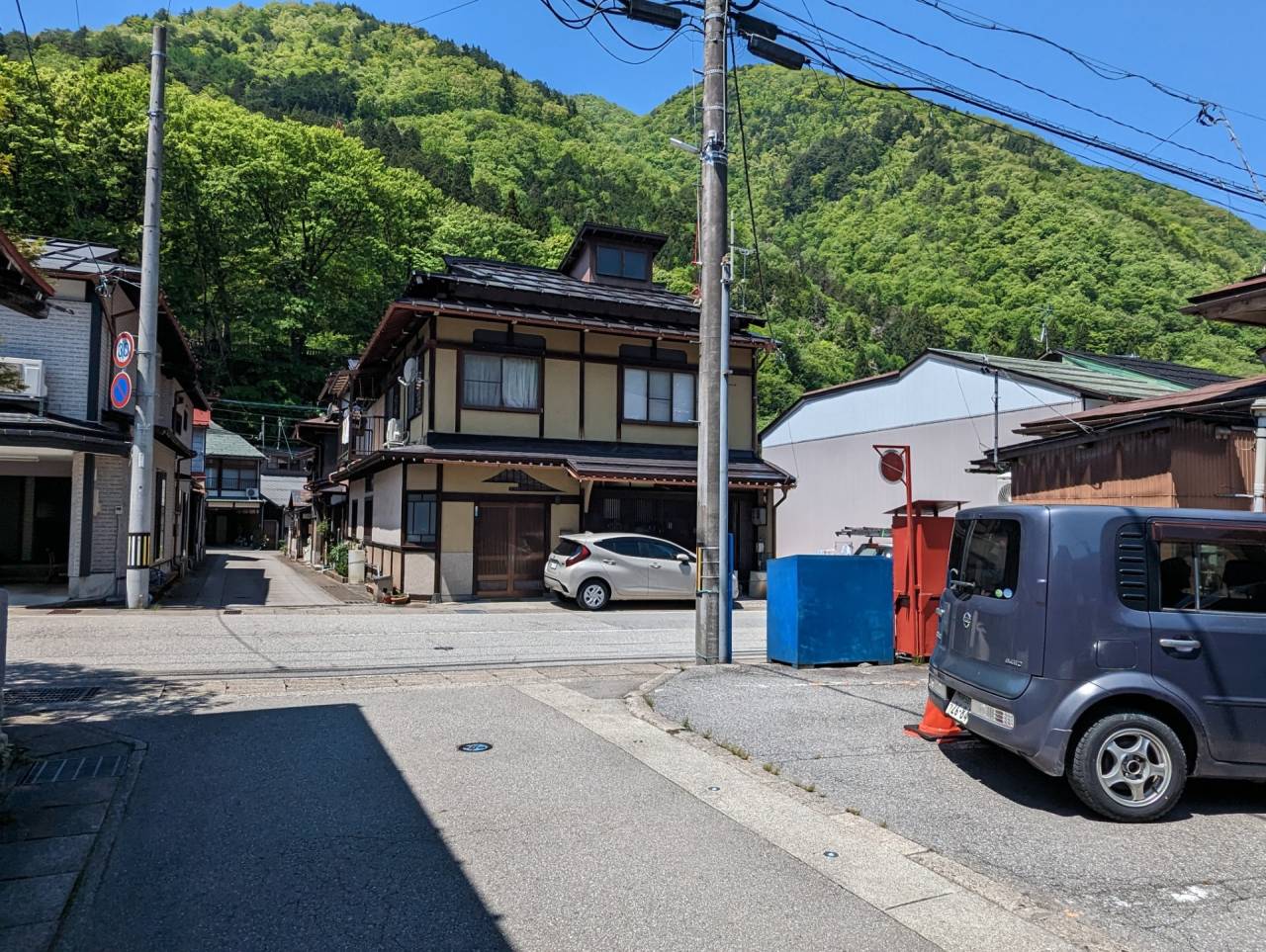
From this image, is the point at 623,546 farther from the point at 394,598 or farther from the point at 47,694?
the point at 47,694

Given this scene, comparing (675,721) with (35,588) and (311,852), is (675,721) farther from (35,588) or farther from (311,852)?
(35,588)

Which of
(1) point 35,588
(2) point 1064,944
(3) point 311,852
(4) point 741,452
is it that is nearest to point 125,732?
(3) point 311,852

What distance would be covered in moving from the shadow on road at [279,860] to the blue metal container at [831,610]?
17.1 feet

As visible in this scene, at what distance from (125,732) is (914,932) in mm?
6113

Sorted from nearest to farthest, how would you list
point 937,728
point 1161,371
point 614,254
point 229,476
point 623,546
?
1. point 937,728
2. point 623,546
3. point 614,254
4. point 1161,371
5. point 229,476

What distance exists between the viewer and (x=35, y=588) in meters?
16.8

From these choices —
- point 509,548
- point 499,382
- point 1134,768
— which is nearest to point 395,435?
point 499,382

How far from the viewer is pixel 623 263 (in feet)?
82.6

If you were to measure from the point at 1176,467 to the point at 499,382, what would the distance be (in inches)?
556

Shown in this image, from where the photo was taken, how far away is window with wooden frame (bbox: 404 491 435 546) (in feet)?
63.9

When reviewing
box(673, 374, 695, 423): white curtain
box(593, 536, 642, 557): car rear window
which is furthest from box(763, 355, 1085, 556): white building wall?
box(593, 536, 642, 557): car rear window

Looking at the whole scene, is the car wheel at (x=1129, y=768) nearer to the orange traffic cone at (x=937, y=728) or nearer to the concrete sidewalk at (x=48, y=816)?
the orange traffic cone at (x=937, y=728)

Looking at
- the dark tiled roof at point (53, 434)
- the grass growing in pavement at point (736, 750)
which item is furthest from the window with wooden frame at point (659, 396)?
the grass growing in pavement at point (736, 750)

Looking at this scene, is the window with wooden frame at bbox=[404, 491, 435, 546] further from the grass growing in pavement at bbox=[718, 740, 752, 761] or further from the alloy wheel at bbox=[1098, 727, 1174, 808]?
the alloy wheel at bbox=[1098, 727, 1174, 808]
